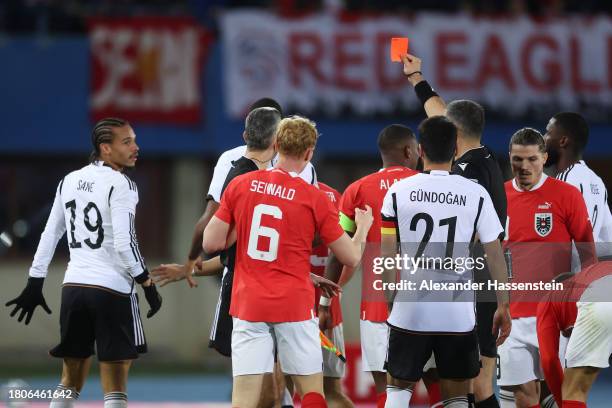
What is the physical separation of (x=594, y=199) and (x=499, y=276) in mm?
1908

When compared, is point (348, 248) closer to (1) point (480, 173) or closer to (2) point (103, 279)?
(1) point (480, 173)

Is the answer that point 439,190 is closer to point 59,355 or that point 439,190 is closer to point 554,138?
point 554,138

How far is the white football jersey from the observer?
764 cm

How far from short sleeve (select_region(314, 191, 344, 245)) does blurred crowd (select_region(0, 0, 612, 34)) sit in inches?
442

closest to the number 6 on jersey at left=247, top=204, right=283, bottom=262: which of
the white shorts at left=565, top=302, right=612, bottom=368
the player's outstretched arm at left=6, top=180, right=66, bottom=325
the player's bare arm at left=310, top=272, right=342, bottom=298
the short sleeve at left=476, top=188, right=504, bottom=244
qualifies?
the player's bare arm at left=310, top=272, right=342, bottom=298

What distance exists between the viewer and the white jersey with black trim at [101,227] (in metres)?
8.57

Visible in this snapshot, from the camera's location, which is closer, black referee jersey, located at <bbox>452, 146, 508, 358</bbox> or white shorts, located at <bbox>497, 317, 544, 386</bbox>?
black referee jersey, located at <bbox>452, 146, 508, 358</bbox>

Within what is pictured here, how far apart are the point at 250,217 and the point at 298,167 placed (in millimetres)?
438

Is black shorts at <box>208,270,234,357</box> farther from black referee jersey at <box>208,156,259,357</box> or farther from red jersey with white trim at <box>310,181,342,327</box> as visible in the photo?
red jersey with white trim at <box>310,181,342,327</box>

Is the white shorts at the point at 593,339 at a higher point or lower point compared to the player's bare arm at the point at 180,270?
lower

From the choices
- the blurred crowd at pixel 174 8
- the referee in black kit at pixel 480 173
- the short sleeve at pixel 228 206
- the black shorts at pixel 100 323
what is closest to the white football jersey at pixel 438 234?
the referee in black kit at pixel 480 173

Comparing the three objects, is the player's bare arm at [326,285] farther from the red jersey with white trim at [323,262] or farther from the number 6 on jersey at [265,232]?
the red jersey with white trim at [323,262]

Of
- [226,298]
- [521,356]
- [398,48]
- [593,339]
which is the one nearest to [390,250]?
[226,298]

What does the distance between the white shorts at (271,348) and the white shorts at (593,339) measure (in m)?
1.87
